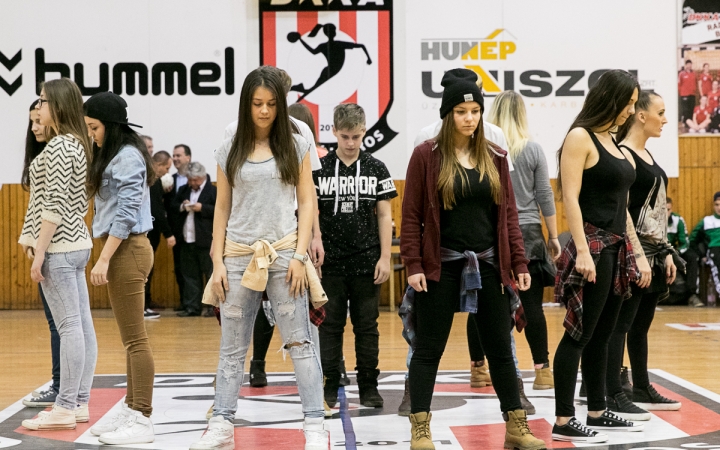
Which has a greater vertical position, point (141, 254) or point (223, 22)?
point (223, 22)

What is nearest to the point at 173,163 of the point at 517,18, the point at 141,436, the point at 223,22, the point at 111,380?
the point at 223,22

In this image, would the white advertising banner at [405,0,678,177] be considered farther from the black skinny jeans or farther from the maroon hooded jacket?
the maroon hooded jacket

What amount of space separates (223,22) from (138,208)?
701cm

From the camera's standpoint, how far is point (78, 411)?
15.6 feet

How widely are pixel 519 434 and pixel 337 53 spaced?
7.52m

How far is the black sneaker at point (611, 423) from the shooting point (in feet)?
14.6

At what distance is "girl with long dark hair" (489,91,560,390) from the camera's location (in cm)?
544

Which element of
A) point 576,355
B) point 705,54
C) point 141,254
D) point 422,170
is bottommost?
point 576,355

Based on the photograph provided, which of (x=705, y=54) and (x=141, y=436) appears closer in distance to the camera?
(x=141, y=436)

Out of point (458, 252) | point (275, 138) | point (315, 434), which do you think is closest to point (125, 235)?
point (275, 138)

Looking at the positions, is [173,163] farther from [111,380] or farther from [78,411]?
[78,411]

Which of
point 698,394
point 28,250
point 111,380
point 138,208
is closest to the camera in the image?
point 138,208

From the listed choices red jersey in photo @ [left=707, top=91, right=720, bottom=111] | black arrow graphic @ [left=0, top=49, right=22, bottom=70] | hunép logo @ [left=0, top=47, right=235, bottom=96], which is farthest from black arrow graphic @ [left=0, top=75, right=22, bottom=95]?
red jersey in photo @ [left=707, top=91, right=720, bottom=111]

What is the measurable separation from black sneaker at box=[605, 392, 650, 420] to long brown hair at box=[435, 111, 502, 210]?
1.39 metres
